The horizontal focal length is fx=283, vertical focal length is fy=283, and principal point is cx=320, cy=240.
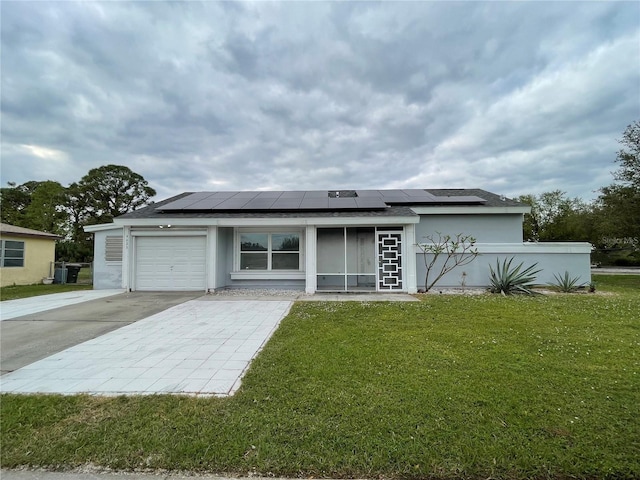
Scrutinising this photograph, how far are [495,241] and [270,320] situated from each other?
37.4ft

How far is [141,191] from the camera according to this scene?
3400 cm

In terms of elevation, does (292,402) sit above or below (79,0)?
below

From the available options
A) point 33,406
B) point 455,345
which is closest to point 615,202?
point 455,345

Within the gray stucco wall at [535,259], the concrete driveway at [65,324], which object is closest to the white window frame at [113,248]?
the concrete driveway at [65,324]

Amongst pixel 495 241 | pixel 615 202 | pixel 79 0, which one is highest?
pixel 79 0

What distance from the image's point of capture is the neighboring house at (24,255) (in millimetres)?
13853

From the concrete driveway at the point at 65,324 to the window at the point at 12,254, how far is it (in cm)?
721

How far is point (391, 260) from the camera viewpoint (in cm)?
1076

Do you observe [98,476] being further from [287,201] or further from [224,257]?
[287,201]

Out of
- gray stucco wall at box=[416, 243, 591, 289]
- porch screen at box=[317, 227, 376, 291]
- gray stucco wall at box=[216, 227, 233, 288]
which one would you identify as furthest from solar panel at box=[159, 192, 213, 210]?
gray stucco wall at box=[416, 243, 591, 289]

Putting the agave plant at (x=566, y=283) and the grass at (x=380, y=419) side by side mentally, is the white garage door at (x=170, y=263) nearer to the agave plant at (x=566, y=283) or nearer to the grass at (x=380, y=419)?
the grass at (x=380, y=419)

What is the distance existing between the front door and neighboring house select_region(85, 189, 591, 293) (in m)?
0.04

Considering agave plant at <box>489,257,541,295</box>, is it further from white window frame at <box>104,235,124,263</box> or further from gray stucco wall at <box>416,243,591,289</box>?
white window frame at <box>104,235,124,263</box>

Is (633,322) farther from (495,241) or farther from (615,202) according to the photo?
(615,202)
